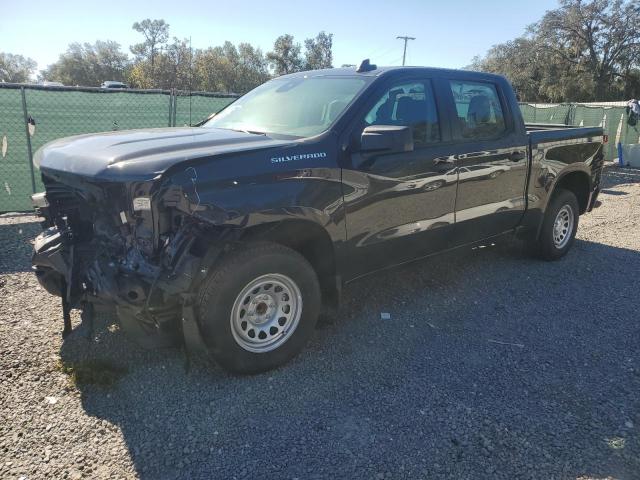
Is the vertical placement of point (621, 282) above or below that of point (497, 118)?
below

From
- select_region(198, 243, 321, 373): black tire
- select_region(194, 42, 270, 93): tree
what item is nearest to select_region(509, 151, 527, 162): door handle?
select_region(198, 243, 321, 373): black tire

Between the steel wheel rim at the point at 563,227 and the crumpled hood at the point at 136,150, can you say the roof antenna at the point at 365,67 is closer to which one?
the crumpled hood at the point at 136,150

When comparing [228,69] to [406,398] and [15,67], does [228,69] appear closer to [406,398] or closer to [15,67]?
[15,67]

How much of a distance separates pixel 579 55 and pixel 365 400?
53.7m

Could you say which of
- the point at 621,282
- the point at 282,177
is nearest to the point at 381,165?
the point at 282,177

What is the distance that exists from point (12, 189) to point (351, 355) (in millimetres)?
6311

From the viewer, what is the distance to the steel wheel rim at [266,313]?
3199 millimetres

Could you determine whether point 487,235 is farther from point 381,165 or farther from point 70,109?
point 70,109

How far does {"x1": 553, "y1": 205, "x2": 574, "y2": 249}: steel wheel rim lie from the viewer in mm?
5867

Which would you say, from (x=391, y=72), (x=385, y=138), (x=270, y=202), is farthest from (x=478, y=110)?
(x=270, y=202)

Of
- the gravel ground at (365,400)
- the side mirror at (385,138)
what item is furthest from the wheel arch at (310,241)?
the side mirror at (385,138)

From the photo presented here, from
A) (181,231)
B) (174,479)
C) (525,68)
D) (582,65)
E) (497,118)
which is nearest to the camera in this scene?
(174,479)

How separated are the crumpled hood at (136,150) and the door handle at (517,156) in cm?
255

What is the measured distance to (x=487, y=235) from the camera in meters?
4.95
